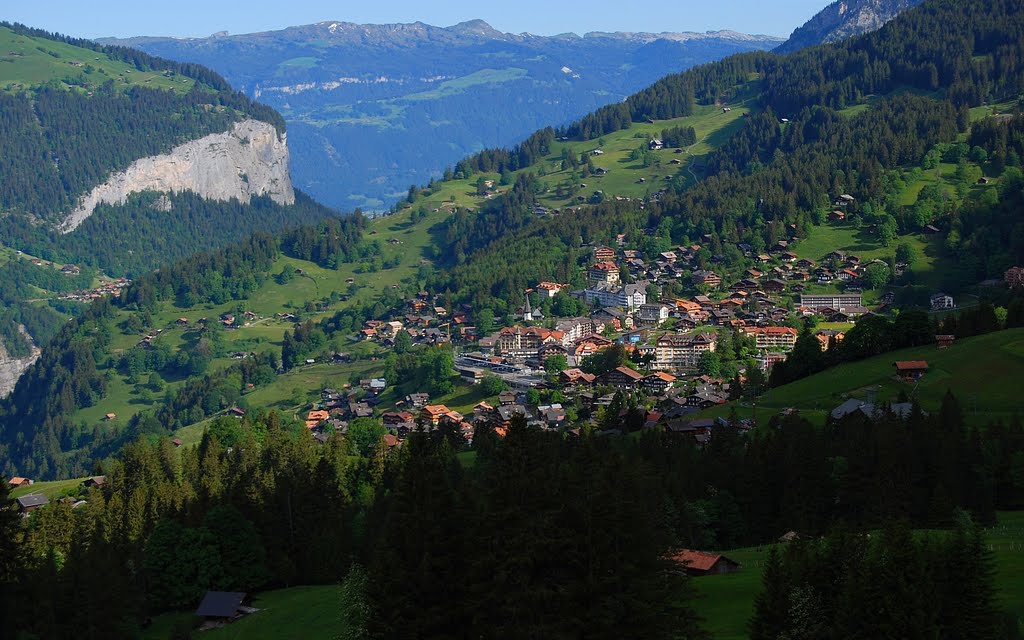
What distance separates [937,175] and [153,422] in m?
107

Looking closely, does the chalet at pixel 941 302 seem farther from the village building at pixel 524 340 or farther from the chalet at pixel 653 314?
the village building at pixel 524 340

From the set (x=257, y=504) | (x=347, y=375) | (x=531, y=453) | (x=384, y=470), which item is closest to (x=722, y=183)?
(x=347, y=375)

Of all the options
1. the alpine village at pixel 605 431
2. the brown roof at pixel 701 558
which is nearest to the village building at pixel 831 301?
the alpine village at pixel 605 431

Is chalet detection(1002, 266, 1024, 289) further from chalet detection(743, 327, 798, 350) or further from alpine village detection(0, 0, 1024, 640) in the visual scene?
chalet detection(743, 327, 798, 350)

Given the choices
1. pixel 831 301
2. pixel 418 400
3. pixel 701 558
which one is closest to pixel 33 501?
pixel 418 400

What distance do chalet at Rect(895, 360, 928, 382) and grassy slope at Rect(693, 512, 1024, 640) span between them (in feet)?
108

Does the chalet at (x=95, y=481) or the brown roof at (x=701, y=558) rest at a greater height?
the chalet at (x=95, y=481)

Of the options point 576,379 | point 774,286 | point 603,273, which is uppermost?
point 603,273

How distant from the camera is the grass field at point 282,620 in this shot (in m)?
Result: 50.2

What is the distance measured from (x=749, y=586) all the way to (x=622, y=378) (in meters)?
66.3

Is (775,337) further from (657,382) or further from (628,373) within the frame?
(628,373)

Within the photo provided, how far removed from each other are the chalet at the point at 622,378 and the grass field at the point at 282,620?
52951 millimetres

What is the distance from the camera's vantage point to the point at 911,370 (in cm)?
8450

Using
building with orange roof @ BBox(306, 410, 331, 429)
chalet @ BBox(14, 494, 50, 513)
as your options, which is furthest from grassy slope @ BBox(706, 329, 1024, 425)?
chalet @ BBox(14, 494, 50, 513)
